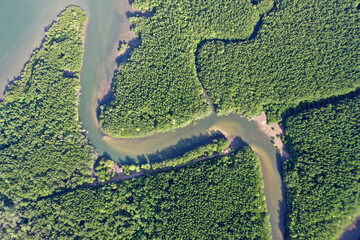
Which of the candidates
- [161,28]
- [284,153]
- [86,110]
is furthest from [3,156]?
[284,153]

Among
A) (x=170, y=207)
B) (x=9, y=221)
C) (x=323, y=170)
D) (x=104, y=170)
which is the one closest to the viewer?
(x=323, y=170)

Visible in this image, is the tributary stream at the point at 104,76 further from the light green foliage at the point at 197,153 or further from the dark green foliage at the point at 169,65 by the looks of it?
the dark green foliage at the point at 169,65

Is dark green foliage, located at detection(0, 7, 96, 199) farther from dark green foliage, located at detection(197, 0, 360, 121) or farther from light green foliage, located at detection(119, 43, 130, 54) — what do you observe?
dark green foliage, located at detection(197, 0, 360, 121)

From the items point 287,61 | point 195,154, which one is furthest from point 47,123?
point 287,61

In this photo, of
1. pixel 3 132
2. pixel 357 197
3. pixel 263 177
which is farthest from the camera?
pixel 3 132

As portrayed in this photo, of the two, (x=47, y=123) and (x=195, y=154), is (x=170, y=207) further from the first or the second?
(x=47, y=123)

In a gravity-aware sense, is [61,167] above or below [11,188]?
above

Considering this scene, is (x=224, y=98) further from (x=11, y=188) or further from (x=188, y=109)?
(x=11, y=188)
